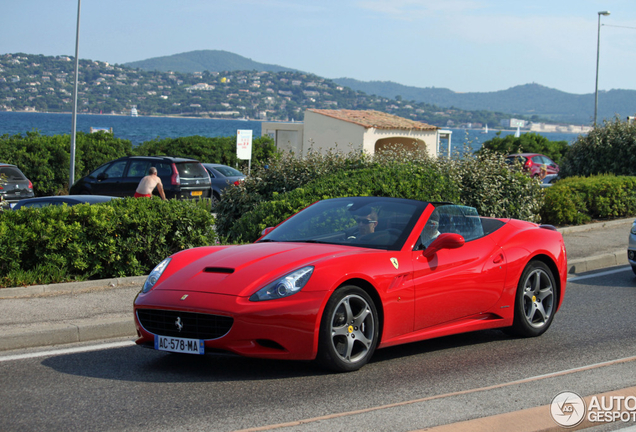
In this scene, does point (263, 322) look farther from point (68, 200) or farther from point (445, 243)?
point (68, 200)

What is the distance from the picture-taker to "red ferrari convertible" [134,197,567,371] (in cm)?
515

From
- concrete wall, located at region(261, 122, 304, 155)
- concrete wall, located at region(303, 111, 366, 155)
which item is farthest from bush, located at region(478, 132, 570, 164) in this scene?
concrete wall, located at region(261, 122, 304, 155)

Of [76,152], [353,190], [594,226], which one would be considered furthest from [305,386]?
[76,152]

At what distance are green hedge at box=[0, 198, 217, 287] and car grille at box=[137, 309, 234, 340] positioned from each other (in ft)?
12.2

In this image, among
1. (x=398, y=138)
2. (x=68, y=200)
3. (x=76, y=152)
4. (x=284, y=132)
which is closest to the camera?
(x=68, y=200)

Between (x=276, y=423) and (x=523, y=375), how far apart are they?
2.27 meters

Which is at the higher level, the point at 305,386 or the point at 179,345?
the point at 179,345

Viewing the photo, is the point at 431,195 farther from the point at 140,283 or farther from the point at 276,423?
the point at 276,423

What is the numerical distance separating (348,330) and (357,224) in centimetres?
122

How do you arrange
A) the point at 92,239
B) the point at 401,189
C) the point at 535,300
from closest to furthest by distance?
the point at 535,300, the point at 92,239, the point at 401,189

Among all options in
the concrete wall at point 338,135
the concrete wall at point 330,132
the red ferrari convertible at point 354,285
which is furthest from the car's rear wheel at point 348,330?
the concrete wall at point 330,132

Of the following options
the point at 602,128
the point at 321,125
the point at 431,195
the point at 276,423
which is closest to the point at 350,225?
the point at 276,423

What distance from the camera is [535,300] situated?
695cm

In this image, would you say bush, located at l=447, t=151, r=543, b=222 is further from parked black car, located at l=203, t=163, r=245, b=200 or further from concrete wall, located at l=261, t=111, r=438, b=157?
concrete wall, located at l=261, t=111, r=438, b=157
